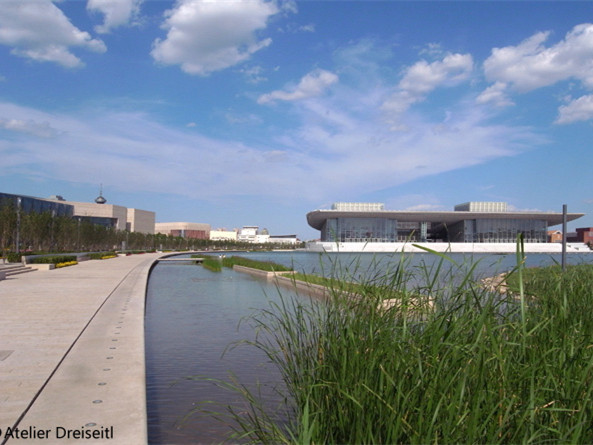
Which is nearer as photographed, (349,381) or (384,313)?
(349,381)

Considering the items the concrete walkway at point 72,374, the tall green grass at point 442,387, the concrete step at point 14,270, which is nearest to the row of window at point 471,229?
the concrete step at point 14,270

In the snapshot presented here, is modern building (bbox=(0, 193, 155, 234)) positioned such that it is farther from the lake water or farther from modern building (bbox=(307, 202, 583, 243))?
the lake water

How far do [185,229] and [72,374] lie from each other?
140280mm

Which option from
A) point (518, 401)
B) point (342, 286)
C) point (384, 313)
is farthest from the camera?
point (342, 286)

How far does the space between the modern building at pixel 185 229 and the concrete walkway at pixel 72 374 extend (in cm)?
13396

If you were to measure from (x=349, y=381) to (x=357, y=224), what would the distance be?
7898cm

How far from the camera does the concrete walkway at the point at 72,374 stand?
3.25m

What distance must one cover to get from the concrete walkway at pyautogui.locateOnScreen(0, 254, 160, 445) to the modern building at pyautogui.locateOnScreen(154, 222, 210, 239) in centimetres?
13396

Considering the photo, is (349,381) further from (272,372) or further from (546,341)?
(272,372)

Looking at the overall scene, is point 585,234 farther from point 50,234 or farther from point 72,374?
point 72,374

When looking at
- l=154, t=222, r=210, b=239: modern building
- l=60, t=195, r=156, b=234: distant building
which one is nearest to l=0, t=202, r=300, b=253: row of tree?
l=60, t=195, r=156, b=234: distant building

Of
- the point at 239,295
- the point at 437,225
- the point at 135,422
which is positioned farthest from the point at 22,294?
the point at 437,225

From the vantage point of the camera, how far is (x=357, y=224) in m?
81.1

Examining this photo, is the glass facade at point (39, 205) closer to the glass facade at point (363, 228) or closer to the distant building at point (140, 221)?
the distant building at point (140, 221)
